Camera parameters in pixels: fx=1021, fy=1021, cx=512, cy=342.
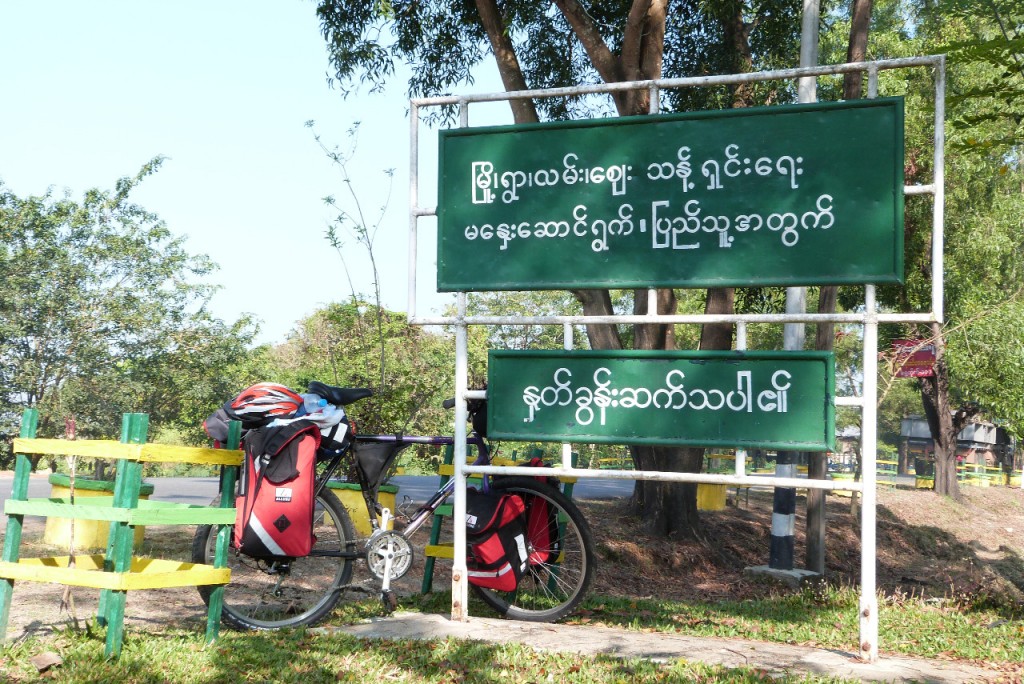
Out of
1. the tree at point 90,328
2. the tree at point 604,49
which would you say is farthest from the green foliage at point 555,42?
the tree at point 90,328

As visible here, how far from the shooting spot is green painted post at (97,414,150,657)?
5215mm

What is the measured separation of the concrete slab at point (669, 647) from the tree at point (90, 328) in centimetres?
2039

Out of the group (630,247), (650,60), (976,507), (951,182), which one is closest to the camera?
(630,247)

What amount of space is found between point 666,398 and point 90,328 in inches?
879

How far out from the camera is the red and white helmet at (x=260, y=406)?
20.6 feet

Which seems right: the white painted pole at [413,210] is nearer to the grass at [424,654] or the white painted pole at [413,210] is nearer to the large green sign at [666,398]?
the large green sign at [666,398]

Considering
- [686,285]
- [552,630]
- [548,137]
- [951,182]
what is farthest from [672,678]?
[951,182]

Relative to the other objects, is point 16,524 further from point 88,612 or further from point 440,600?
point 440,600

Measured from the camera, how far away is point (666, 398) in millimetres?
6027

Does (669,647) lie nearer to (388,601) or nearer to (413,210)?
(388,601)

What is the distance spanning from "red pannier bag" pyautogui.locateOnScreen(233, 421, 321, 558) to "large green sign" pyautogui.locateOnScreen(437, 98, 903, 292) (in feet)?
4.68

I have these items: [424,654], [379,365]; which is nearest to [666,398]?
[424,654]

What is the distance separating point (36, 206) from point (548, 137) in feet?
75.0

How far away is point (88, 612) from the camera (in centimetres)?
642
